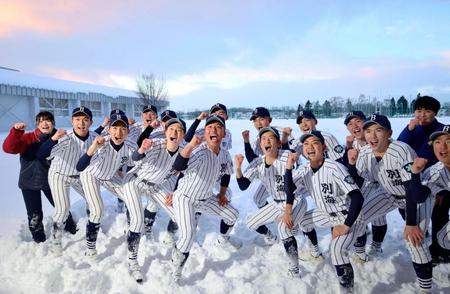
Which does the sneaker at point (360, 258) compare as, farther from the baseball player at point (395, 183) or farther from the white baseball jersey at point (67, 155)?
the white baseball jersey at point (67, 155)

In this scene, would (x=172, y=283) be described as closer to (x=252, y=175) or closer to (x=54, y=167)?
(x=252, y=175)

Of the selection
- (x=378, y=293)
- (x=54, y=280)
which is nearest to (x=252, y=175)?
(x=378, y=293)

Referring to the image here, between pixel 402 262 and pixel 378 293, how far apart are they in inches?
29.8

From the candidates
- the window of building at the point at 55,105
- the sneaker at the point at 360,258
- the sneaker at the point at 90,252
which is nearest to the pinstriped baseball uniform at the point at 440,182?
the sneaker at the point at 360,258

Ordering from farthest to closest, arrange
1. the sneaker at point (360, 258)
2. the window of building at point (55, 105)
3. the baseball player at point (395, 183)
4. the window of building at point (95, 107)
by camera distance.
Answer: the window of building at point (95, 107) < the window of building at point (55, 105) < the sneaker at point (360, 258) < the baseball player at point (395, 183)

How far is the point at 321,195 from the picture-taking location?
152 inches

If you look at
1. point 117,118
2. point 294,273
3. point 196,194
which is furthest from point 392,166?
point 117,118

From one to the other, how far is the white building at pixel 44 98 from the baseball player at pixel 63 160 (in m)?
24.0

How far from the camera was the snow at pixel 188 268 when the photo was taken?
372 centimetres

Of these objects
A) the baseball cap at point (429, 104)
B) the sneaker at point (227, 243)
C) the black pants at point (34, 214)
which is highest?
the baseball cap at point (429, 104)

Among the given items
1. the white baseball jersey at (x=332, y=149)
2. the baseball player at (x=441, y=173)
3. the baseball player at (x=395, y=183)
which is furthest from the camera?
the white baseball jersey at (x=332, y=149)

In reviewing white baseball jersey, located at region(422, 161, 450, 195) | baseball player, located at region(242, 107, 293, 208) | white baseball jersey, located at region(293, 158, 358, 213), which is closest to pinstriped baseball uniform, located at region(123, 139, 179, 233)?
baseball player, located at region(242, 107, 293, 208)

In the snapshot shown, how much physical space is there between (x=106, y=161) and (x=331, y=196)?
3021 millimetres

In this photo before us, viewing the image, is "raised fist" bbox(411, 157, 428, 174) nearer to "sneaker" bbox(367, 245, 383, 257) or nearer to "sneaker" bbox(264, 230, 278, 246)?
"sneaker" bbox(367, 245, 383, 257)
